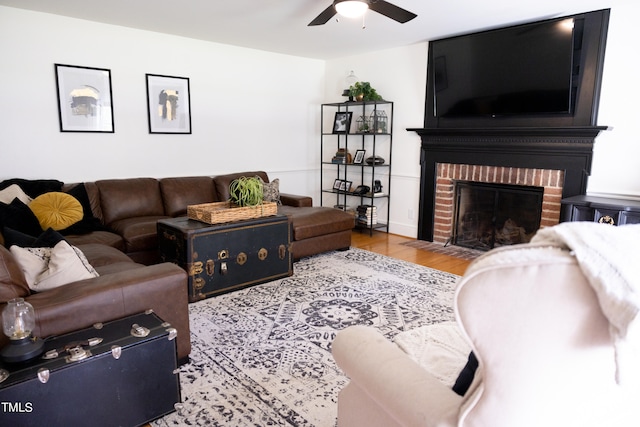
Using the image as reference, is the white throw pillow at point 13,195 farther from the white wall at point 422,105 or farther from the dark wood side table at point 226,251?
the white wall at point 422,105

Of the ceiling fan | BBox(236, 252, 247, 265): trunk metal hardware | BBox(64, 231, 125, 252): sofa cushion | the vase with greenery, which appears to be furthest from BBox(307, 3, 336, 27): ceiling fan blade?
BBox(64, 231, 125, 252): sofa cushion

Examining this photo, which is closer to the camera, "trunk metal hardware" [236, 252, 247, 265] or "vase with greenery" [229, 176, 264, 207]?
"trunk metal hardware" [236, 252, 247, 265]

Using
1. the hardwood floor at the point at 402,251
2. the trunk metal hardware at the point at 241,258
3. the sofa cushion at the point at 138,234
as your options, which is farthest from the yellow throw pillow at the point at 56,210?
the hardwood floor at the point at 402,251

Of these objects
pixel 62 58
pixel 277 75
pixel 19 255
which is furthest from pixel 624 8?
pixel 62 58

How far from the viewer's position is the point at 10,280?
1637 mm

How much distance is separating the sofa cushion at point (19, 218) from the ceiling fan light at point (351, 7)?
275 cm

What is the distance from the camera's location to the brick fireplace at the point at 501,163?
3.77 m

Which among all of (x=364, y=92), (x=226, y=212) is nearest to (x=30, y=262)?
(x=226, y=212)

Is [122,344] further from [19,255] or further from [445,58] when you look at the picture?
[445,58]

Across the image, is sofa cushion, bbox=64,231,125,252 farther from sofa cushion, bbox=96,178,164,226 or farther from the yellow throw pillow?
sofa cushion, bbox=96,178,164,226

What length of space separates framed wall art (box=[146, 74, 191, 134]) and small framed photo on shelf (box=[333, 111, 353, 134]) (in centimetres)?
199

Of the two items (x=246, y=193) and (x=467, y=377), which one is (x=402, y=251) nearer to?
(x=246, y=193)

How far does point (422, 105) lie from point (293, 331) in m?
3.35

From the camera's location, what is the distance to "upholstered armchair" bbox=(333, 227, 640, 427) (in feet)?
2.50
